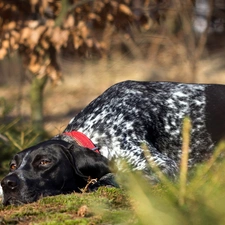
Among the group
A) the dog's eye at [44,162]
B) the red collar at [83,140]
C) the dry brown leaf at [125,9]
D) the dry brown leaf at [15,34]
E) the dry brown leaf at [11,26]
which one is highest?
the dry brown leaf at [125,9]

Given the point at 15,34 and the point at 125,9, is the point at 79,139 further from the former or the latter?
the point at 125,9

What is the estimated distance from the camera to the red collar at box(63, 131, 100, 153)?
16.5 ft

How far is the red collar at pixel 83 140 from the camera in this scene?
5.03m

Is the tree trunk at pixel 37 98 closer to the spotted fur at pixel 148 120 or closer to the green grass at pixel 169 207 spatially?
the spotted fur at pixel 148 120

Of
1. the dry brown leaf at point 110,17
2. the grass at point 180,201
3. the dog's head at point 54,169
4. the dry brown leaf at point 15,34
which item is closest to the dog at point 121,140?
the dog's head at point 54,169

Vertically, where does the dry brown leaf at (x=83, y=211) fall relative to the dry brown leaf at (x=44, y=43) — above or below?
below

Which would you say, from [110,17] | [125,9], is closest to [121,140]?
[125,9]

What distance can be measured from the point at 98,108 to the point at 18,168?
49.1 inches

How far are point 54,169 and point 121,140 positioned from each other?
813 mm

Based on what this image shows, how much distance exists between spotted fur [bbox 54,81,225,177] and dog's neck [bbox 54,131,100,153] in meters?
0.15

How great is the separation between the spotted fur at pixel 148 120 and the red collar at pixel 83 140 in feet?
0.49

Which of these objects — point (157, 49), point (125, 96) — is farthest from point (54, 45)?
point (157, 49)

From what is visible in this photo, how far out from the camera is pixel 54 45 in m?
8.01

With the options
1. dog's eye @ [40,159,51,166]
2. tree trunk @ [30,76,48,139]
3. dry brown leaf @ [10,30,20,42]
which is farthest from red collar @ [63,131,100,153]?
tree trunk @ [30,76,48,139]
